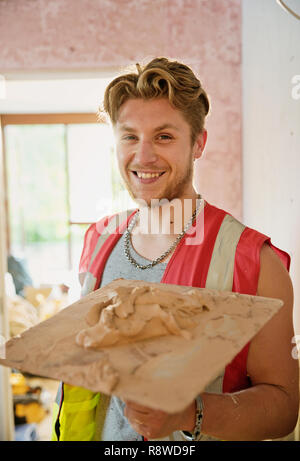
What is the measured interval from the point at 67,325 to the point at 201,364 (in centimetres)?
28

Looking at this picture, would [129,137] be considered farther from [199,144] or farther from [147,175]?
[199,144]

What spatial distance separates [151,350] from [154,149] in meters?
0.65

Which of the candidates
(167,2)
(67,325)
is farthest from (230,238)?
(167,2)

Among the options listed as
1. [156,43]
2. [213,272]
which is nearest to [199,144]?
[213,272]

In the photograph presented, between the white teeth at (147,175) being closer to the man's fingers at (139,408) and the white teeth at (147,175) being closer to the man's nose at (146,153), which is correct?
the man's nose at (146,153)

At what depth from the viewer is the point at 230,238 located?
1.03 m

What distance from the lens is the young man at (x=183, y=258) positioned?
871 millimetres

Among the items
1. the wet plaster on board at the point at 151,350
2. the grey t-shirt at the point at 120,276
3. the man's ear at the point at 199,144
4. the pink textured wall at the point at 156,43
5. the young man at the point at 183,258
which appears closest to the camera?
the wet plaster on board at the point at 151,350

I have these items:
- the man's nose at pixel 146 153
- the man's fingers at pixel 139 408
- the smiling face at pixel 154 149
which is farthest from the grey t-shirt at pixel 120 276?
the man's fingers at pixel 139 408

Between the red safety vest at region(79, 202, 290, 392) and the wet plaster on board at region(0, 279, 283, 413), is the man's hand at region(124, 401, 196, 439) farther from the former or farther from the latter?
the red safety vest at region(79, 202, 290, 392)

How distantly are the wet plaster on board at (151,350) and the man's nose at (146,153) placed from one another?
1.48ft

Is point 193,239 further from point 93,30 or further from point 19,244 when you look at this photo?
point 19,244

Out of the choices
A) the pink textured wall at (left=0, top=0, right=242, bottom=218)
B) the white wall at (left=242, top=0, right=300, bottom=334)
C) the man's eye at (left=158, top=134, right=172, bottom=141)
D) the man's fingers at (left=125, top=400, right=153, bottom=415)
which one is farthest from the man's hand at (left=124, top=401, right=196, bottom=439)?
the pink textured wall at (left=0, top=0, right=242, bottom=218)

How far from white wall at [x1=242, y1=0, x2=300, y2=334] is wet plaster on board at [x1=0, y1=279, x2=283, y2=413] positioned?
513 millimetres
